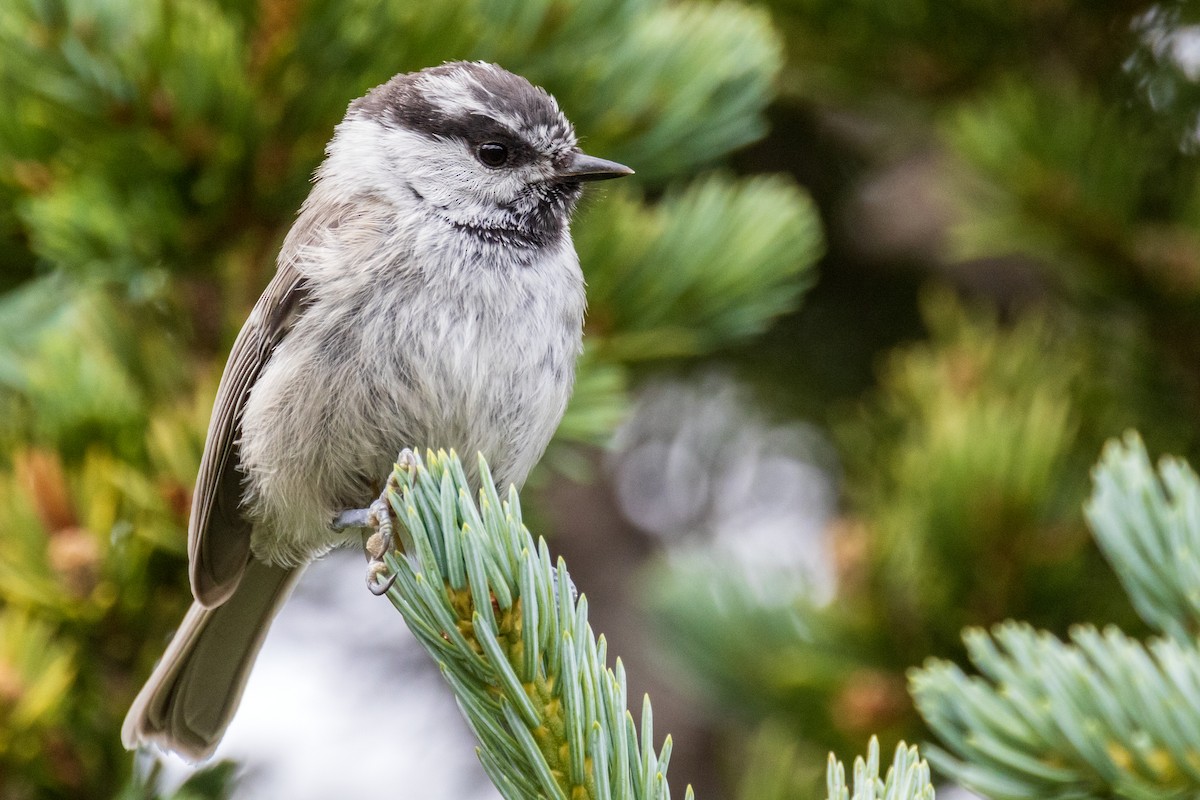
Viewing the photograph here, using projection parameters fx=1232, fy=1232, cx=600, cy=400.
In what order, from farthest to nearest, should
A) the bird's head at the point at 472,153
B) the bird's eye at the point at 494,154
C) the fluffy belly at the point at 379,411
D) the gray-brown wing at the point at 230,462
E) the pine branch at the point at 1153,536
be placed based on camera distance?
the bird's eye at the point at 494,154
the bird's head at the point at 472,153
the fluffy belly at the point at 379,411
the gray-brown wing at the point at 230,462
the pine branch at the point at 1153,536

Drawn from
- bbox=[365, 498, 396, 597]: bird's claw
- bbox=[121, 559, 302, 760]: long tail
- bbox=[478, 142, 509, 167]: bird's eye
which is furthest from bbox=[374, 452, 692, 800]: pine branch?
bbox=[478, 142, 509, 167]: bird's eye

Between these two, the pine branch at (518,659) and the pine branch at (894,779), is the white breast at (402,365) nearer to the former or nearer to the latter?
the pine branch at (518,659)

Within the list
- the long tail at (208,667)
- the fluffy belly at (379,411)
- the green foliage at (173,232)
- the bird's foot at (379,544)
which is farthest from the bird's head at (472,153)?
the long tail at (208,667)

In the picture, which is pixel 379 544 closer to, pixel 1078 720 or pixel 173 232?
pixel 173 232

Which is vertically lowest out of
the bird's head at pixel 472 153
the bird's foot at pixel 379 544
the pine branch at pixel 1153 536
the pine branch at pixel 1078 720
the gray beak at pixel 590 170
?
the pine branch at pixel 1078 720

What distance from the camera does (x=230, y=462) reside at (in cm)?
211

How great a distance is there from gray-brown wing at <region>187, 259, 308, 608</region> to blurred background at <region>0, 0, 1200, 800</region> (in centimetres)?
4

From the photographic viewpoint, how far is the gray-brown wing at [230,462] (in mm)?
1729

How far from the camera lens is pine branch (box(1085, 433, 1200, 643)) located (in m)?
1.31

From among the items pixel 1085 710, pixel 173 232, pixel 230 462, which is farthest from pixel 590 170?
pixel 1085 710

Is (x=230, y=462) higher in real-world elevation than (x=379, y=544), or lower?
higher

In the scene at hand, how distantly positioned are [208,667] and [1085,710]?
1.44 m

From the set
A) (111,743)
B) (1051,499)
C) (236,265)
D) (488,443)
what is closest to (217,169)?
(236,265)

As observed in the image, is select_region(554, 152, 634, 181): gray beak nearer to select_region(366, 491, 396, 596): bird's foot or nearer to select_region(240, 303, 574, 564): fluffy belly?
select_region(240, 303, 574, 564): fluffy belly
